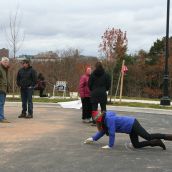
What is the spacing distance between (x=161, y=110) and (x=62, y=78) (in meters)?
29.9

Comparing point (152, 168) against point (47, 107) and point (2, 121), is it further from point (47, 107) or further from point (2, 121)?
point (47, 107)

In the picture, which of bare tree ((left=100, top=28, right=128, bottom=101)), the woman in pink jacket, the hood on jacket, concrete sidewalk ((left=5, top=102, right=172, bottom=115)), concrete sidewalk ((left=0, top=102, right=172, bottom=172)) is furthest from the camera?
bare tree ((left=100, top=28, right=128, bottom=101))

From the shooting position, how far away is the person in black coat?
14.2 m

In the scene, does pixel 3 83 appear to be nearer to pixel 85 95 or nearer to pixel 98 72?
pixel 85 95

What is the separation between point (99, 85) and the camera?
14250mm

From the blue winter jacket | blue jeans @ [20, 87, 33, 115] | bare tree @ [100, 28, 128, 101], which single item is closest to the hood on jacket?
blue jeans @ [20, 87, 33, 115]

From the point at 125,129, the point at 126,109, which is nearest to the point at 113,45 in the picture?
the point at 126,109

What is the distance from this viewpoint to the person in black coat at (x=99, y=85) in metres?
14.2

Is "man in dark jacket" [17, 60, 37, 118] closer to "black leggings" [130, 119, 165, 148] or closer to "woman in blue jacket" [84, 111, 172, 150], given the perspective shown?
"woman in blue jacket" [84, 111, 172, 150]

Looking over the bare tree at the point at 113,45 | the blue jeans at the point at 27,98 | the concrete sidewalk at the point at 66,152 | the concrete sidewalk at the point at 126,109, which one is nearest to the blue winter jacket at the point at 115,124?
the concrete sidewalk at the point at 66,152

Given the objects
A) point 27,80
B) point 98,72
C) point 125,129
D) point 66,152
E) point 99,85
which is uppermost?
point 98,72

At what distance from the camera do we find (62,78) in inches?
2020

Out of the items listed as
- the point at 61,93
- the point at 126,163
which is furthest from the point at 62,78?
the point at 126,163

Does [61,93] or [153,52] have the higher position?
[153,52]
